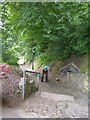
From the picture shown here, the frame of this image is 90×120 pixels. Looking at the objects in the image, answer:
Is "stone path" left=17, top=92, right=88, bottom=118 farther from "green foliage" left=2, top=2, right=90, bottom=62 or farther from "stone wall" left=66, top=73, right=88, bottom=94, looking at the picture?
"green foliage" left=2, top=2, right=90, bottom=62

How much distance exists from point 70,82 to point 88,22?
4006 millimetres

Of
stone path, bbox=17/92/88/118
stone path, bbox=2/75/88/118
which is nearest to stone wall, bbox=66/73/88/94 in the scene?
stone path, bbox=2/75/88/118

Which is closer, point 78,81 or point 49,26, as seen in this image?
point 78,81

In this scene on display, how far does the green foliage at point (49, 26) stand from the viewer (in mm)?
9086

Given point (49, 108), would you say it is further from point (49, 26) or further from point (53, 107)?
point (49, 26)

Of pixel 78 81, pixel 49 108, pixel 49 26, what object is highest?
pixel 49 26

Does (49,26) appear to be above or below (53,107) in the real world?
above

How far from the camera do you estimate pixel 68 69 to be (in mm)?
15898

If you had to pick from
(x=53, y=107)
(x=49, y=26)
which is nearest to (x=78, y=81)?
(x=49, y=26)

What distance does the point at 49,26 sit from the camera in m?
14.7

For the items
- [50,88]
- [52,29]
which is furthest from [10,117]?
[52,29]

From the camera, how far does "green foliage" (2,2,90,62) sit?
9.09m

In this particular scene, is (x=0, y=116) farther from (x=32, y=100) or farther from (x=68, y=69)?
(x=68, y=69)

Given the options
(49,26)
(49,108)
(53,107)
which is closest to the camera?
(49,108)
